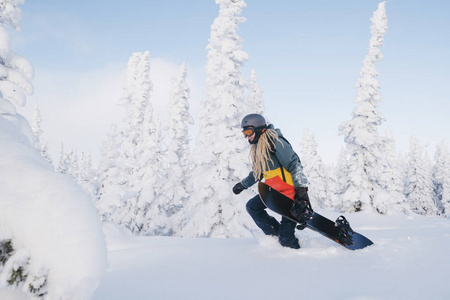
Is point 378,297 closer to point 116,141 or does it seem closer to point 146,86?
point 146,86

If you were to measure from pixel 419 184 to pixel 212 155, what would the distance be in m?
42.5

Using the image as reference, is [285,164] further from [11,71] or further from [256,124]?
[11,71]

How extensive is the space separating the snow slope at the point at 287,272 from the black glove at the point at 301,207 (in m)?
0.60

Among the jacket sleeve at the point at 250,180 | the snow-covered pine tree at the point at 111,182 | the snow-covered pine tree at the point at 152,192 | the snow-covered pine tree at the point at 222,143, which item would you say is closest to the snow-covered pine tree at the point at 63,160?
the snow-covered pine tree at the point at 111,182

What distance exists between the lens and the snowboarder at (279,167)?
4199mm

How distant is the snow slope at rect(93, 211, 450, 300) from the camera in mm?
2631

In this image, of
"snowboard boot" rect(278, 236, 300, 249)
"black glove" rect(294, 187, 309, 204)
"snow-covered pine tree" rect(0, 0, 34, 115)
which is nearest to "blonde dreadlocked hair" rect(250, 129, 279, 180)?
"black glove" rect(294, 187, 309, 204)

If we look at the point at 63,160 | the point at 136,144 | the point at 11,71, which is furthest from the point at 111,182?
the point at 63,160

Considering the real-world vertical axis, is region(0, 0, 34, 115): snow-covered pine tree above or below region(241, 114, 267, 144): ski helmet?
above

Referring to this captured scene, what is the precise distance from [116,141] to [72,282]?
29.1 metres

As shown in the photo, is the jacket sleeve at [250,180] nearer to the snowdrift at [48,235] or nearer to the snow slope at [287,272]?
the snow slope at [287,272]

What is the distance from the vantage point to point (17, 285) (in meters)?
1.42

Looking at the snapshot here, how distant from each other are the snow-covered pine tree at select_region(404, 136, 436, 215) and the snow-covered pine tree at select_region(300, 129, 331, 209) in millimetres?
15649

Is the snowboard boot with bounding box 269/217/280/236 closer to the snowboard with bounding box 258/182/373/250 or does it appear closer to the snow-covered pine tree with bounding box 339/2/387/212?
the snowboard with bounding box 258/182/373/250
